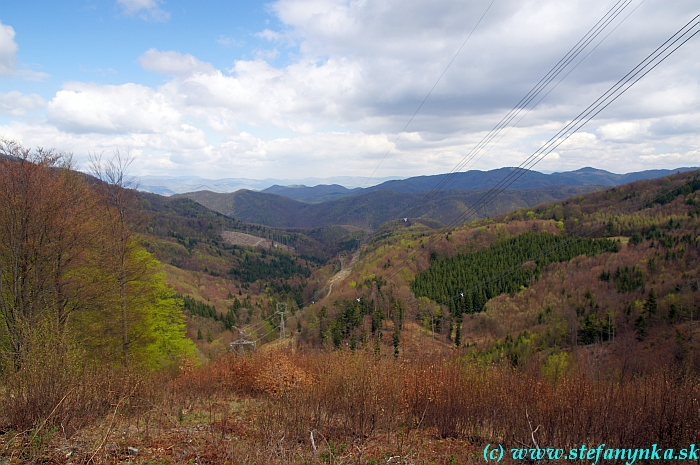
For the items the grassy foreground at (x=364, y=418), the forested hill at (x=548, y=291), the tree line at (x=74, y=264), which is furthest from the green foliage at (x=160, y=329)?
the forested hill at (x=548, y=291)

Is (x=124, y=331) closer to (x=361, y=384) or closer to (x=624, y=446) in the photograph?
(x=361, y=384)

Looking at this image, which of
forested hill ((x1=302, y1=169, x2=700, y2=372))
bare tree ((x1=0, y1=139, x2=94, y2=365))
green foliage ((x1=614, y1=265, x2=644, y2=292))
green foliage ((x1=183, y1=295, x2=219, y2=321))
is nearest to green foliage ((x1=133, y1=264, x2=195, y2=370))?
bare tree ((x1=0, y1=139, x2=94, y2=365))

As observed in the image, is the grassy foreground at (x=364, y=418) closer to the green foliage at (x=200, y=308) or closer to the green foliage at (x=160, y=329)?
the green foliage at (x=160, y=329)

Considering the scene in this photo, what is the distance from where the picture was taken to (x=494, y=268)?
75.9 metres

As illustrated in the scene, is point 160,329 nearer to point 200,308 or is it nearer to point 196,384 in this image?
point 196,384

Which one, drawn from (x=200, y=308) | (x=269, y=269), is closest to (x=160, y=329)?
(x=200, y=308)

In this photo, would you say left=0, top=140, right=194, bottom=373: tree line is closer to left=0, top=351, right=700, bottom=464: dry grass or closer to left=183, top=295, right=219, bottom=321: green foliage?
left=0, top=351, right=700, bottom=464: dry grass

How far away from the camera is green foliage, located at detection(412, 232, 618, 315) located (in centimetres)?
6451

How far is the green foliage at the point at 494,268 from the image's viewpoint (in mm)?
64512

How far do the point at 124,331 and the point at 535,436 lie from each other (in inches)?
606

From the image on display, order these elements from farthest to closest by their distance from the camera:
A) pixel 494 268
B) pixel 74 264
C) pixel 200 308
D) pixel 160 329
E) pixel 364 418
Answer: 1. pixel 200 308
2. pixel 494 268
3. pixel 160 329
4. pixel 74 264
5. pixel 364 418

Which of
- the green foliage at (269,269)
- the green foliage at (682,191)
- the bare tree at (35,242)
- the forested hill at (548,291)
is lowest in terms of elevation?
the green foliage at (269,269)

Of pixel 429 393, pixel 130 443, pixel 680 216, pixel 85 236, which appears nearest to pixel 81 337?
pixel 85 236

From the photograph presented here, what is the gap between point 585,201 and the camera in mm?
128250
